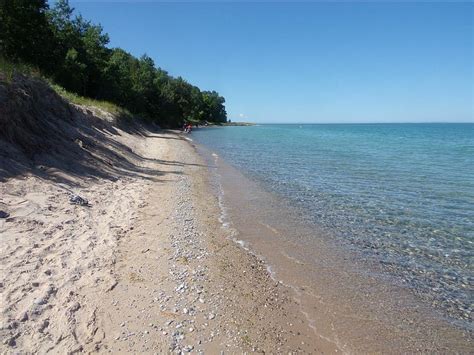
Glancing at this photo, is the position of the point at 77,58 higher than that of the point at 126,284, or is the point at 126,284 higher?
the point at 77,58

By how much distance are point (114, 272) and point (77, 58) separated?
45.8m

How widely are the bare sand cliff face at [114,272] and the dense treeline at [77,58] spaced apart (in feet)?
44.0

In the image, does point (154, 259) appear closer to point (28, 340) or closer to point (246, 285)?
point (246, 285)

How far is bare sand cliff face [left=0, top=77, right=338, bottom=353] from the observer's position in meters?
4.83

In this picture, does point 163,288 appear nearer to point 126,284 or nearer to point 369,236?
point 126,284

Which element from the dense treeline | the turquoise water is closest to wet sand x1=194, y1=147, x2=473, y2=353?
the turquoise water

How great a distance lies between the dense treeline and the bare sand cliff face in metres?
13.4

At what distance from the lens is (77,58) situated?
44.1 m

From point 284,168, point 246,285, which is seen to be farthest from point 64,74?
point 246,285

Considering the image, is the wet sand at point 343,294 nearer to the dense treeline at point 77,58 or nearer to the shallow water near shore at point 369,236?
the shallow water near shore at point 369,236

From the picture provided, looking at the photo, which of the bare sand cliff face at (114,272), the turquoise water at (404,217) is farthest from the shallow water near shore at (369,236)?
the bare sand cliff face at (114,272)

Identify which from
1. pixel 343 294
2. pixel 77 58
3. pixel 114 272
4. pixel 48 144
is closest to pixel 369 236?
pixel 343 294

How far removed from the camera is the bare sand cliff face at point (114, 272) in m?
4.83

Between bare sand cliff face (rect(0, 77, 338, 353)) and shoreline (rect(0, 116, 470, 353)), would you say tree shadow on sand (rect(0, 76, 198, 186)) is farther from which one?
shoreline (rect(0, 116, 470, 353))
